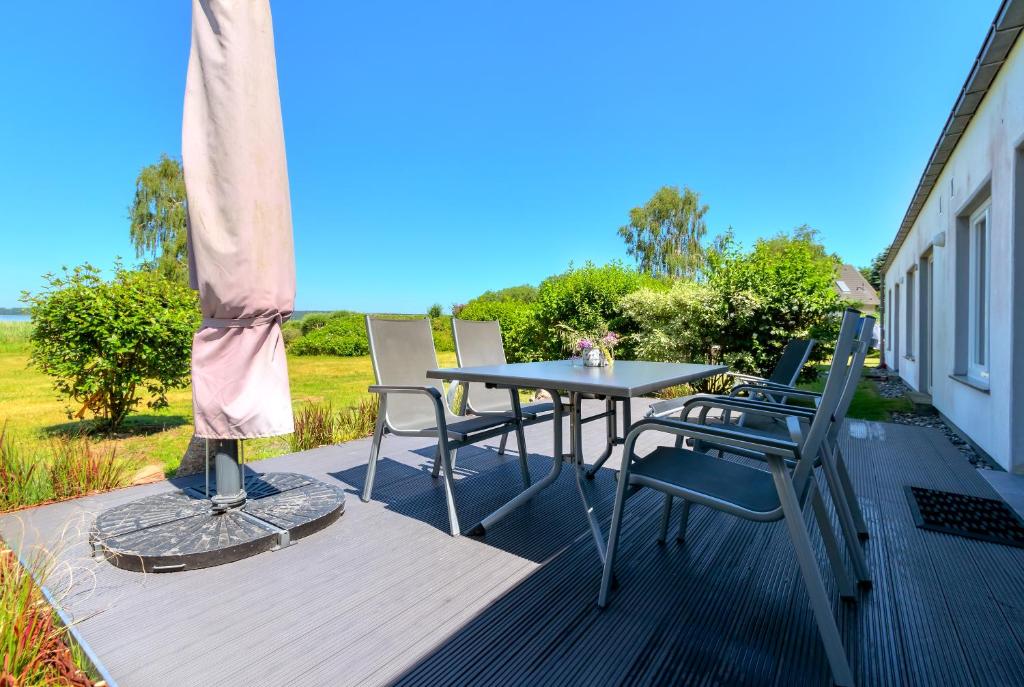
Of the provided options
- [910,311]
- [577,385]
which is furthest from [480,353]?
[910,311]

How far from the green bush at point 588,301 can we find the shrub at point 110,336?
19.4ft

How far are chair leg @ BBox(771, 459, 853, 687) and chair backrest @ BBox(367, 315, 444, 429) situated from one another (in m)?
2.00

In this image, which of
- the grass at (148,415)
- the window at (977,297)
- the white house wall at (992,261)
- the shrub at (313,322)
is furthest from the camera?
the shrub at (313,322)

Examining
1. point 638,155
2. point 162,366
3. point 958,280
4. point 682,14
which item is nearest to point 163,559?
point 162,366

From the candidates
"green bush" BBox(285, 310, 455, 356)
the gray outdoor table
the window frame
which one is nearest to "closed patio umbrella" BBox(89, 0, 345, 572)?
the gray outdoor table

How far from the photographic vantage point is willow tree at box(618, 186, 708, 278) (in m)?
24.8

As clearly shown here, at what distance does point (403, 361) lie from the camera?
10.7 ft

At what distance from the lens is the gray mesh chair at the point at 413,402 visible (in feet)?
9.08

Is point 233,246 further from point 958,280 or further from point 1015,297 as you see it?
point 958,280

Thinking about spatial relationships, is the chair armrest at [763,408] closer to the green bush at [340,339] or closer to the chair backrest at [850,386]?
the chair backrest at [850,386]

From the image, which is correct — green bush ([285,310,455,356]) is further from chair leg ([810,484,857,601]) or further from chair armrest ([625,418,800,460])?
chair leg ([810,484,857,601])

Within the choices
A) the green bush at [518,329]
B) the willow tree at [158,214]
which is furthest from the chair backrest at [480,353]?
the willow tree at [158,214]

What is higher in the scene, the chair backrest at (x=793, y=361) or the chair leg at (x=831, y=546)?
the chair backrest at (x=793, y=361)

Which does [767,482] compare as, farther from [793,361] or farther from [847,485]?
[793,361]
